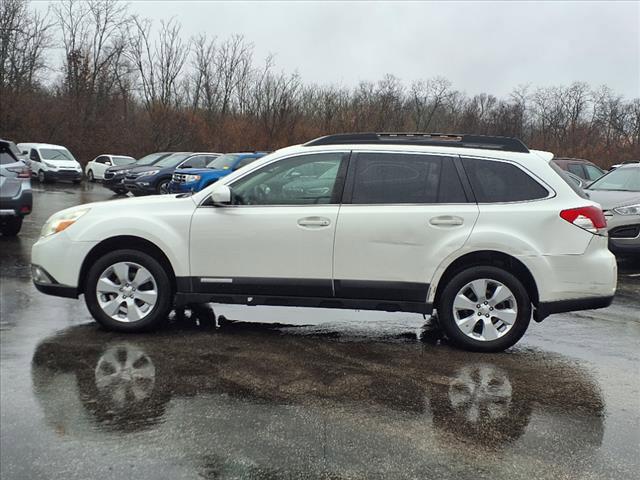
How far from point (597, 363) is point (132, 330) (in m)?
4.05

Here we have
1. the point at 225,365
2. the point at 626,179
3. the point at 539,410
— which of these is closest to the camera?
the point at 539,410

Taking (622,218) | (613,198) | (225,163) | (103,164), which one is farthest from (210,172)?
(103,164)

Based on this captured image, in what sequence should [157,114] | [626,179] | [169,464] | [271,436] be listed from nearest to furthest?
[169,464] → [271,436] → [626,179] → [157,114]

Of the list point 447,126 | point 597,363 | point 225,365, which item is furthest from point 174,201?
point 447,126

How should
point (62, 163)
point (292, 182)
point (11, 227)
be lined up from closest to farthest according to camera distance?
point (292, 182)
point (11, 227)
point (62, 163)

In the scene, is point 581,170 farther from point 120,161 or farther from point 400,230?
point 120,161

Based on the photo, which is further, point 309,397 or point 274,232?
point 274,232

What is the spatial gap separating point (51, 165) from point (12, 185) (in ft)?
62.6

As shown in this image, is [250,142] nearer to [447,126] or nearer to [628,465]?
[447,126]

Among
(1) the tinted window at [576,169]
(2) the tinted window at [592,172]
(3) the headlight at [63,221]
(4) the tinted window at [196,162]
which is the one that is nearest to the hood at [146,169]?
(4) the tinted window at [196,162]

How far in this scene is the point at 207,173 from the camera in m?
17.5

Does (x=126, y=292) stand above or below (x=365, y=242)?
below

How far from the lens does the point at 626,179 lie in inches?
430

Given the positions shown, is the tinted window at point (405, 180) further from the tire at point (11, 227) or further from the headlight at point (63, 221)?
the tire at point (11, 227)
